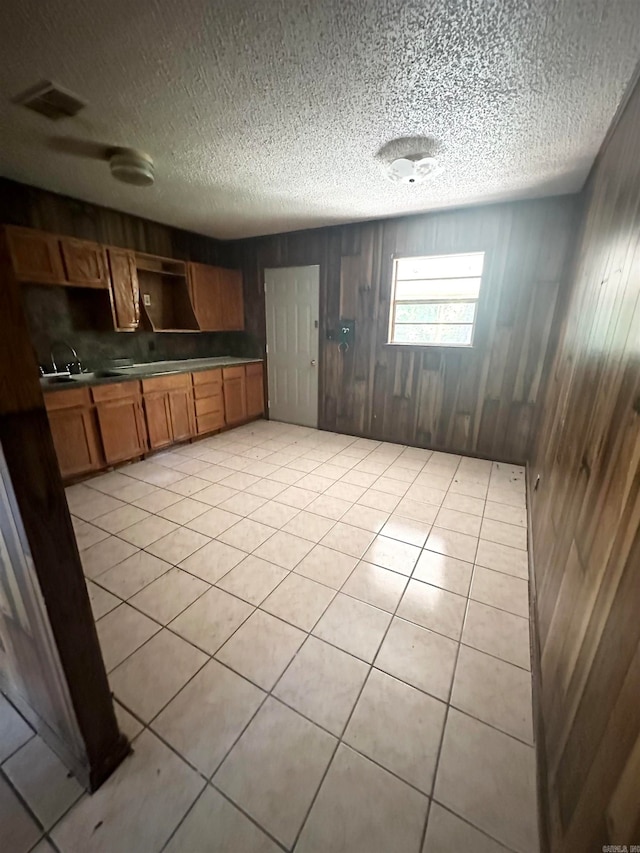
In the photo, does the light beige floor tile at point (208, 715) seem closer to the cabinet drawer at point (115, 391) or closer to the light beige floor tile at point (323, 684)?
the light beige floor tile at point (323, 684)

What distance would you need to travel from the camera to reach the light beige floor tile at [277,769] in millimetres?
991

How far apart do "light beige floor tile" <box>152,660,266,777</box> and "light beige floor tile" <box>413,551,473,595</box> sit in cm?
107

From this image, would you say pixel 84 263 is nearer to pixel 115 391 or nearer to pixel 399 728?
pixel 115 391

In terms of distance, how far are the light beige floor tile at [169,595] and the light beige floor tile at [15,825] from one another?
0.65m

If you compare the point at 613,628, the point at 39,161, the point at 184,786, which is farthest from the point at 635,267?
the point at 39,161

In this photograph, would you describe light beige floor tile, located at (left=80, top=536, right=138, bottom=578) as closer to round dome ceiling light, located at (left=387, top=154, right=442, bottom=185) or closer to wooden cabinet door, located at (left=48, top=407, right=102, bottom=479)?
wooden cabinet door, located at (left=48, top=407, right=102, bottom=479)

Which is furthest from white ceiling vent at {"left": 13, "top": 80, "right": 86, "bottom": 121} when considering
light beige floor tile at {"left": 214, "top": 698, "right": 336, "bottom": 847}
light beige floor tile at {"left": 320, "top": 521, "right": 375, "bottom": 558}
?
light beige floor tile at {"left": 214, "top": 698, "right": 336, "bottom": 847}

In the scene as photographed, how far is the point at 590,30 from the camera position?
1.25 m

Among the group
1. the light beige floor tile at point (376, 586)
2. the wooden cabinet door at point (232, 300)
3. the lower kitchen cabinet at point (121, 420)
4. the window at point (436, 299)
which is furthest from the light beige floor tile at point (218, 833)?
the wooden cabinet door at point (232, 300)

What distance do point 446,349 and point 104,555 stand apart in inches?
135

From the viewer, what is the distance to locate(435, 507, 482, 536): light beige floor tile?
238 centimetres

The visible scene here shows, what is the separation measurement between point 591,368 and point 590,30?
49.5 inches

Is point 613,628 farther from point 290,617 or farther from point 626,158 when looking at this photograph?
point 626,158

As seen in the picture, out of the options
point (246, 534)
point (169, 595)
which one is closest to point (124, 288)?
point (246, 534)
